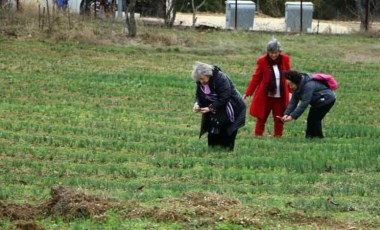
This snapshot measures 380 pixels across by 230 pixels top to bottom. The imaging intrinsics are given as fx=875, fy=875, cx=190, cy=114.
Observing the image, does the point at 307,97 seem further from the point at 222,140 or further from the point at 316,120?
the point at 222,140

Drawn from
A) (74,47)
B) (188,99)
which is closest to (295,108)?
(188,99)

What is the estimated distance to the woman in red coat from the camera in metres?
14.3

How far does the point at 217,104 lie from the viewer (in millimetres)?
12047

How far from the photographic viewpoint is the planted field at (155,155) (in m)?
8.01

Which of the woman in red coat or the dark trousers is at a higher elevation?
the woman in red coat

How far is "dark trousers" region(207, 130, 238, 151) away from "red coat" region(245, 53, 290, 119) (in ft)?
6.20

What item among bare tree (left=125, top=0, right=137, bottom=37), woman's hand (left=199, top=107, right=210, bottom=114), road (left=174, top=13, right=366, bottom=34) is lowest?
woman's hand (left=199, top=107, right=210, bottom=114)

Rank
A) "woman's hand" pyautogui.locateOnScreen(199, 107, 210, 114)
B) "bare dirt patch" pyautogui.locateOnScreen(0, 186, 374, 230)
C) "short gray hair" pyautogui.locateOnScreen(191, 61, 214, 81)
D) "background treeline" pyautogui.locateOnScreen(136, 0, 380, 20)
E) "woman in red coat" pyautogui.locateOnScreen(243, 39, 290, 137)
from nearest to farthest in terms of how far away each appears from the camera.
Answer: "bare dirt patch" pyautogui.locateOnScreen(0, 186, 374, 230) < "short gray hair" pyautogui.locateOnScreen(191, 61, 214, 81) < "woman's hand" pyautogui.locateOnScreen(199, 107, 210, 114) < "woman in red coat" pyautogui.locateOnScreen(243, 39, 290, 137) < "background treeline" pyautogui.locateOnScreen(136, 0, 380, 20)

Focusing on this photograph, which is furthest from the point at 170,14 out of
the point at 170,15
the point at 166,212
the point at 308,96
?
the point at 166,212

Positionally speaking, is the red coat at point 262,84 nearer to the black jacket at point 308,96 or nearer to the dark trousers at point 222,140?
the black jacket at point 308,96

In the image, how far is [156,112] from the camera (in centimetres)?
1769

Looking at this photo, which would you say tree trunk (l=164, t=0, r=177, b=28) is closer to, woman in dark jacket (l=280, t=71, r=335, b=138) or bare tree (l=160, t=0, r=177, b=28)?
bare tree (l=160, t=0, r=177, b=28)

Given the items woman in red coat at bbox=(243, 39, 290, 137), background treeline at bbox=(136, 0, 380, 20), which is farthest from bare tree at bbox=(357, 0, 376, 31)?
woman in red coat at bbox=(243, 39, 290, 137)

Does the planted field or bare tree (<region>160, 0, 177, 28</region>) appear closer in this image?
the planted field
